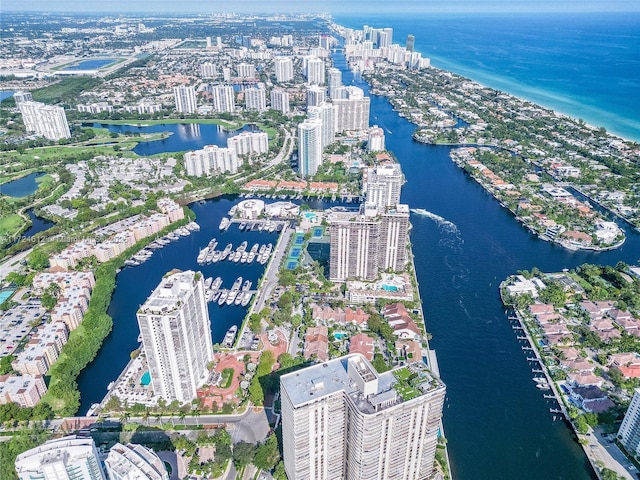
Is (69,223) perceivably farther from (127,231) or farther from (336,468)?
(336,468)

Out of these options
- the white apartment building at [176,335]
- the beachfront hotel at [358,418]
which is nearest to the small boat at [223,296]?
the white apartment building at [176,335]

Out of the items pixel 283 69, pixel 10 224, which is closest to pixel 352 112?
pixel 283 69

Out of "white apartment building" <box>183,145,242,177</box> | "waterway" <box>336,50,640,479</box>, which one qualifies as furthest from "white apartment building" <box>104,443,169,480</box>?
"white apartment building" <box>183,145,242,177</box>

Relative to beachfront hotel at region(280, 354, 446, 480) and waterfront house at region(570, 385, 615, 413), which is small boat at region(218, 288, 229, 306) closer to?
beachfront hotel at region(280, 354, 446, 480)

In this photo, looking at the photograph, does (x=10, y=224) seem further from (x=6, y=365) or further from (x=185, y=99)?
(x=185, y=99)

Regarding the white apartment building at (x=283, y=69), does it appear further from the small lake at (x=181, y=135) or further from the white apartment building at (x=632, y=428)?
the white apartment building at (x=632, y=428)

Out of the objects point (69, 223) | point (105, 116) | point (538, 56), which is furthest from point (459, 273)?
point (538, 56)
